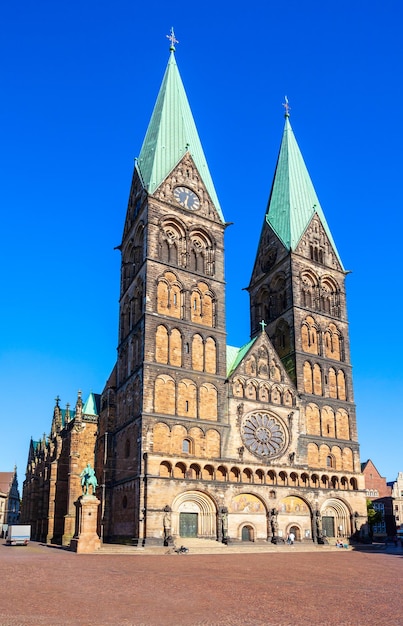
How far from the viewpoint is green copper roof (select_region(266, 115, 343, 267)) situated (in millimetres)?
57625

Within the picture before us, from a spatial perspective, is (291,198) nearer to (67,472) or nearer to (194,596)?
(67,472)

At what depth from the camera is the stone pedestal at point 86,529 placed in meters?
34.8

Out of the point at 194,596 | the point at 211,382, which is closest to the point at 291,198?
the point at 211,382

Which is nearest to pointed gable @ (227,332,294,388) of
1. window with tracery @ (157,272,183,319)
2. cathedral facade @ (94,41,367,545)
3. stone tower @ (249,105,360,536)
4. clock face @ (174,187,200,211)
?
cathedral facade @ (94,41,367,545)

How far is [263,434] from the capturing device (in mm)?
46375

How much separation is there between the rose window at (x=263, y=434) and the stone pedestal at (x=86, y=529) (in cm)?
1406

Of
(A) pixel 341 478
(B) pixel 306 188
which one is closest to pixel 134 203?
(B) pixel 306 188

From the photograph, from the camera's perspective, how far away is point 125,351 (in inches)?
1911

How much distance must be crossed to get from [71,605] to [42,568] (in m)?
10.2

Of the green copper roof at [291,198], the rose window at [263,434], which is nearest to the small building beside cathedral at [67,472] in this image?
the rose window at [263,434]

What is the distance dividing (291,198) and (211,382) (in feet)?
78.7

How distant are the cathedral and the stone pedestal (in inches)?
143

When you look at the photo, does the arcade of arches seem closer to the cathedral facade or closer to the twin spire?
the cathedral facade

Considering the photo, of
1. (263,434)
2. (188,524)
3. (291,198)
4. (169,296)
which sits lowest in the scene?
(188,524)
